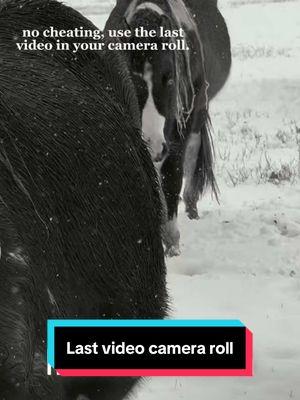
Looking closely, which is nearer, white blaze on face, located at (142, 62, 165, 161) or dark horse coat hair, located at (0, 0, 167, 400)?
dark horse coat hair, located at (0, 0, 167, 400)

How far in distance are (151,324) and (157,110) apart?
3.26 meters

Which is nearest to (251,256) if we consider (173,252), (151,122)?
(173,252)

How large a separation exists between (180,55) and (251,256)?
1352 millimetres

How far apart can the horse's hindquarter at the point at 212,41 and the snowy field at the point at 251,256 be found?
92 centimetres

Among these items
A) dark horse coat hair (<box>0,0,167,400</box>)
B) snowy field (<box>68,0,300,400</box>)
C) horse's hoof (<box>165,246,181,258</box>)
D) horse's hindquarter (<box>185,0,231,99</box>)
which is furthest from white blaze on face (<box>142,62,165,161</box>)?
dark horse coat hair (<box>0,0,167,400</box>)

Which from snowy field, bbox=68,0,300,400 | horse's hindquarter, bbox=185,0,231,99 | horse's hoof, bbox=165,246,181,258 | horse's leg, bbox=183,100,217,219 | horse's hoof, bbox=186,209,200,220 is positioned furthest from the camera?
horse's hindquarter, bbox=185,0,231,99

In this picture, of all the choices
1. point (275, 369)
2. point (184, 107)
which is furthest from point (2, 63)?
point (184, 107)

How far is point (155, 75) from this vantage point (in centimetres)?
520

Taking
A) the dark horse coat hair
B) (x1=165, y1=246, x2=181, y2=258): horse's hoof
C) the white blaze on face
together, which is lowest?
(x1=165, y1=246, x2=181, y2=258): horse's hoof

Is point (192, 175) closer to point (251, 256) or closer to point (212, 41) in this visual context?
point (251, 256)

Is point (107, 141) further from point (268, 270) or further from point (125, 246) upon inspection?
point (268, 270)

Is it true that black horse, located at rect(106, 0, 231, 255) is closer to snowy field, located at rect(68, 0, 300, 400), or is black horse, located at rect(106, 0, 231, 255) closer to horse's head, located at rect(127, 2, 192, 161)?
horse's head, located at rect(127, 2, 192, 161)

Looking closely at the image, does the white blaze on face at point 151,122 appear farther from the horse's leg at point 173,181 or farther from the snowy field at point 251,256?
the snowy field at point 251,256

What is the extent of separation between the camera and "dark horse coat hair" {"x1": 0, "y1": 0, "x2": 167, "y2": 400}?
144 cm
